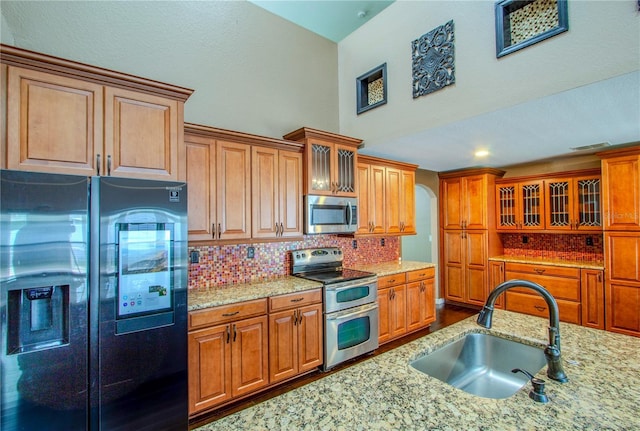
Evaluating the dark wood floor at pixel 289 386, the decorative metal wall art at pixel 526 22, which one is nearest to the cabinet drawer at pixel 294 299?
the dark wood floor at pixel 289 386

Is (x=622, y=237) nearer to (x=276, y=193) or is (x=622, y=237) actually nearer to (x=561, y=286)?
(x=561, y=286)

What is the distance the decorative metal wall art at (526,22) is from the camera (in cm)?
224

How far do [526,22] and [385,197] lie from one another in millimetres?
2264

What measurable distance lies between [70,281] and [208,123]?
1.89 metres

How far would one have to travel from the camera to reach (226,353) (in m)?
2.39

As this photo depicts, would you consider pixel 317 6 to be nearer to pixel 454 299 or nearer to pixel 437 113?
pixel 437 113

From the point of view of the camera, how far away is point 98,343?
1.75m

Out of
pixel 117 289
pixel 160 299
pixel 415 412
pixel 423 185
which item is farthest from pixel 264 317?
pixel 423 185

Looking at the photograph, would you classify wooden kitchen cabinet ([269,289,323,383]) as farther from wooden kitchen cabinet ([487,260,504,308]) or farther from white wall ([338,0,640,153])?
wooden kitchen cabinet ([487,260,504,308])

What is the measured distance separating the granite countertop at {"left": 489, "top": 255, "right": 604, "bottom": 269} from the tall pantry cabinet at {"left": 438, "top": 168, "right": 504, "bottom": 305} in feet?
0.78

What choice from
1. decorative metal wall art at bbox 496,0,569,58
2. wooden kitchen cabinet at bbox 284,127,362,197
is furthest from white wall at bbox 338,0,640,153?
wooden kitchen cabinet at bbox 284,127,362,197

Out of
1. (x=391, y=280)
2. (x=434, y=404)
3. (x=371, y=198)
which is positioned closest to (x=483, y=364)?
(x=434, y=404)

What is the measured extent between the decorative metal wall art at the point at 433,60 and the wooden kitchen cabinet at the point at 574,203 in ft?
9.54

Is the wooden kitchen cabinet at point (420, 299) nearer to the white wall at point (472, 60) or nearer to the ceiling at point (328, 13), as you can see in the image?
the white wall at point (472, 60)
